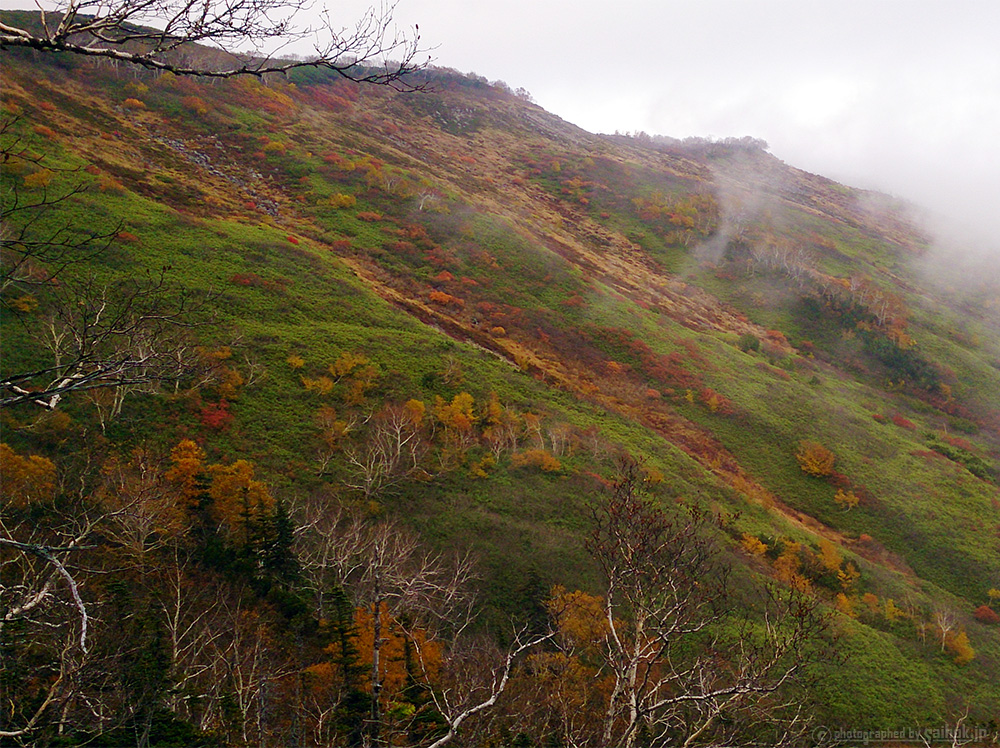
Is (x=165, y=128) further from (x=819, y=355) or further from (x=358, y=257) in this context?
(x=819, y=355)

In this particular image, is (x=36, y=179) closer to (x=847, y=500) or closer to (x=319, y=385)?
(x=319, y=385)

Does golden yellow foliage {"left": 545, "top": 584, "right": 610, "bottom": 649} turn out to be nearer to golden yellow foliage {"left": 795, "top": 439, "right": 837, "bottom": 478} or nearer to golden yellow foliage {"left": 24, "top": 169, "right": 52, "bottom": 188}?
golden yellow foliage {"left": 795, "top": 439, "right": 837, "bottom": 478}

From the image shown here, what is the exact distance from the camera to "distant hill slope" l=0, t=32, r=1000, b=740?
990 inches

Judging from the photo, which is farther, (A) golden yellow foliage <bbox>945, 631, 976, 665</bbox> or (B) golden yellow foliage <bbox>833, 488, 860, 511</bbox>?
(B) golden yellow foliage <bbox>833, 488, 860, 511</bbox>

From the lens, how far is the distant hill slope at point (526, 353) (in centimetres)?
2514

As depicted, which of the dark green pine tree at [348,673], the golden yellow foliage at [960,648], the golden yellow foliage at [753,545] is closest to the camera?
the dark green pine tree at [348,673]

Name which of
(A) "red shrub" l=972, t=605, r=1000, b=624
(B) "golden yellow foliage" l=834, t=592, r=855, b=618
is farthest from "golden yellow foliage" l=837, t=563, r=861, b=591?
(A) "red shrub" l=972, t=605, r=1000, b=624

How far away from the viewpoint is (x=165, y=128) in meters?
59.8

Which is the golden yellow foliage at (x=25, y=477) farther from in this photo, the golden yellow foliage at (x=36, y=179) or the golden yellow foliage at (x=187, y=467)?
the golden yellow foliage at (x=36, y=179)

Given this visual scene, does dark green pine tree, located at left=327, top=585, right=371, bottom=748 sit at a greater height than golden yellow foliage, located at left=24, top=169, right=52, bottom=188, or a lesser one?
lesser

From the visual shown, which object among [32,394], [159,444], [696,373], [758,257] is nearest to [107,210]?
[159,444]

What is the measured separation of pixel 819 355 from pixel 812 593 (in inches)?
1642

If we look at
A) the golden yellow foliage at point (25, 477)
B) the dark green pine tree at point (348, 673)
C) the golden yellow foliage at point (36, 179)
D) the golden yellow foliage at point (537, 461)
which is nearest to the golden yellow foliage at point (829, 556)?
the golden yellow foliage at point (537, 461)

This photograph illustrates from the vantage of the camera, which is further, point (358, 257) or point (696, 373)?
point (358, 257)
